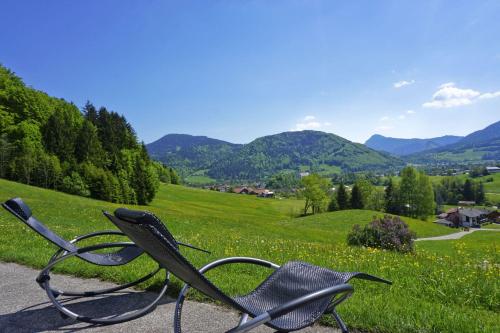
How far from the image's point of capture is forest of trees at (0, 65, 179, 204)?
157 ft

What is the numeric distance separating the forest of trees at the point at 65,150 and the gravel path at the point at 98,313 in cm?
4827

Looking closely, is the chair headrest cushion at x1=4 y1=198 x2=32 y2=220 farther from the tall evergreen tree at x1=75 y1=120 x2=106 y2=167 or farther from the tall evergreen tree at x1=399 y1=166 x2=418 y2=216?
the tall evergreen tree at x1=399 y1=166 x2=418 y2=216

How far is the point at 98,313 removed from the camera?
4.60 metres

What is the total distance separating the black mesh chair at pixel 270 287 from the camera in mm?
2750

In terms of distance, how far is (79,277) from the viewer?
20.0 feet

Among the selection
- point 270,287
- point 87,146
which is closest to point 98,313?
point 270,287

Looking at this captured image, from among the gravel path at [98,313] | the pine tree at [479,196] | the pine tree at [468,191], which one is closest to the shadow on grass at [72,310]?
the gravel path at [98,313]

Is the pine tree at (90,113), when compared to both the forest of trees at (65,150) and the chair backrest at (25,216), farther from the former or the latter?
the chair backrest at (25,216)

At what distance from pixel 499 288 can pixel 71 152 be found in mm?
58703

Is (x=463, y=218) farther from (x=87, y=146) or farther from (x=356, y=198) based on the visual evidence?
(x=87, y=146)

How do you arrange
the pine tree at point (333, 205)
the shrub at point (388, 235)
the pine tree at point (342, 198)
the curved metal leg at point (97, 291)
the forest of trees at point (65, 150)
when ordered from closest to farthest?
the curved metal leg at point (97, 291)
the shrub at point (388, 235)
the forest of trees at point (65, 150)
the pine tree at point (342, 198)
the pine tree at point (333, 205)

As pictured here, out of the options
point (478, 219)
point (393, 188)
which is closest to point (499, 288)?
point (393, 188)

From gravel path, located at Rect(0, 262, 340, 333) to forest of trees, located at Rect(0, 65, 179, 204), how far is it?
158 ft

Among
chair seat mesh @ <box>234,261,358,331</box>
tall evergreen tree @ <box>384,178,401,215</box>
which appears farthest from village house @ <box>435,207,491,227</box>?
chair seat mesh @ <box>234,261,358,331</box>
